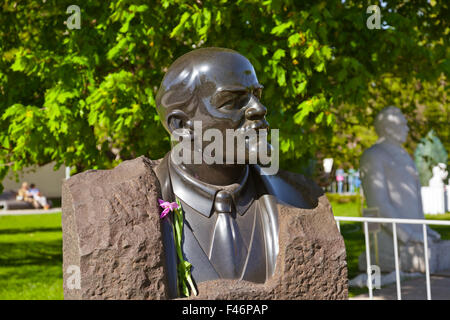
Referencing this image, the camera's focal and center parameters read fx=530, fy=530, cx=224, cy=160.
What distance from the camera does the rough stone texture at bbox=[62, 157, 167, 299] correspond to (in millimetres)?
2127

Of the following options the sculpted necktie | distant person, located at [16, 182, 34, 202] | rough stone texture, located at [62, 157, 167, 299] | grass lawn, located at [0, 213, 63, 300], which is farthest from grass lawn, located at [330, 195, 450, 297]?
distant person, located at [16, 182, 34, 202]

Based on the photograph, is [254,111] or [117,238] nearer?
[117,238]

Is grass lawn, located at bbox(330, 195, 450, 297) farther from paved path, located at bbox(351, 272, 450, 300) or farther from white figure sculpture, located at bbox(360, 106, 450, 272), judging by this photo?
white figure sculpture, located at bbox(360, 106, 450, 272)

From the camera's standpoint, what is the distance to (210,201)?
248 cm

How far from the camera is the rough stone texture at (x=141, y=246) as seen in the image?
214cm

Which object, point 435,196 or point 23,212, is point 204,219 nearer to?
point 435,196

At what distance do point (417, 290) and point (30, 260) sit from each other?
6580 millimetres

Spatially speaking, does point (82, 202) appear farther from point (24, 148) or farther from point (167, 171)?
point (24, 148)

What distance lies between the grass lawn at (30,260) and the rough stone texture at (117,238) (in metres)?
4.50

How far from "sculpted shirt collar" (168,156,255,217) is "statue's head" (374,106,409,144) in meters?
5.03

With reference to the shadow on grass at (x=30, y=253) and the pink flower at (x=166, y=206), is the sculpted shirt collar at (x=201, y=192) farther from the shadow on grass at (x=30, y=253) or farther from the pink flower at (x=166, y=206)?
the shadow on grass at (x=30, y=253)

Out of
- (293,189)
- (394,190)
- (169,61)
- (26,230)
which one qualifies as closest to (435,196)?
(394,190)

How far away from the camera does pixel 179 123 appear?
8.12 feet

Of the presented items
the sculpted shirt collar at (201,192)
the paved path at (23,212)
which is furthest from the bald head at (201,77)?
the paved path at (23,212)
